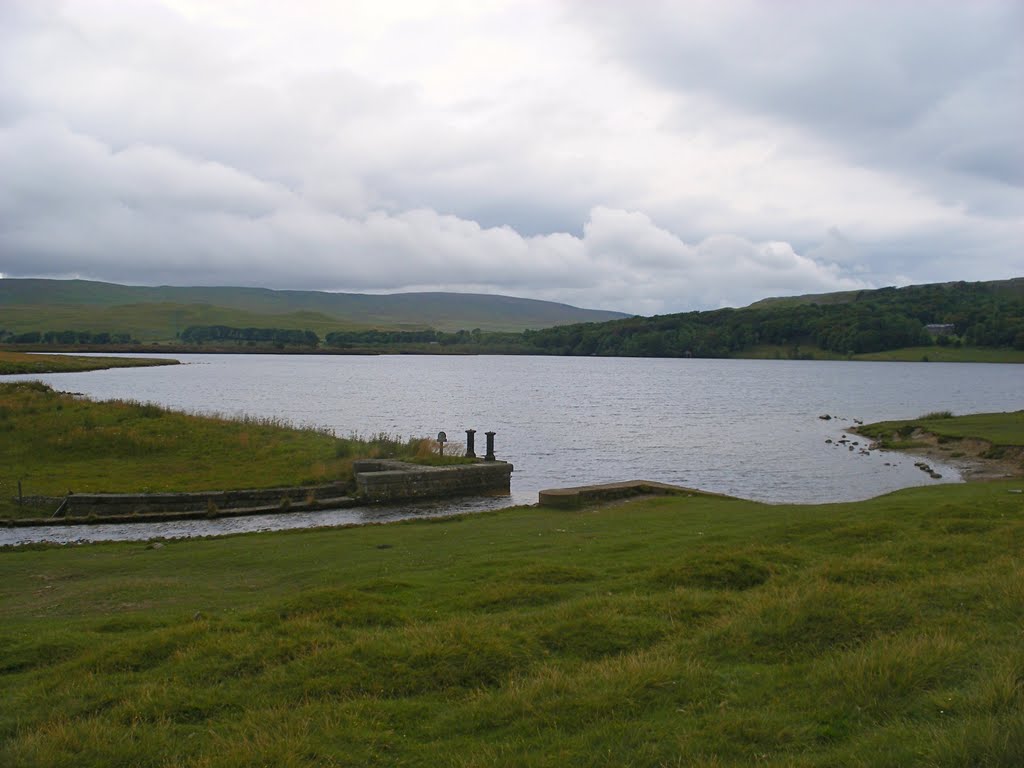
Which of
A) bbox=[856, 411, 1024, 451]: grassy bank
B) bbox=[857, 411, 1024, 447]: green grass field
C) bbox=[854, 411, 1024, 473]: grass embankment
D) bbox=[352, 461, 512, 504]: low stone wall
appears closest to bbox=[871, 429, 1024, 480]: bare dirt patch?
bbox=[854, 411, 1024, 473]: grass embankment

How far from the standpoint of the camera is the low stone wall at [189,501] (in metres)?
24.3

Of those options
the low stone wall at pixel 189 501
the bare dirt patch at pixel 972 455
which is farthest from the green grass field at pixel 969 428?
the low stone wall at pixel 189 501

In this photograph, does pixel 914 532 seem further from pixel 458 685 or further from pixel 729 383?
pixel 729 383

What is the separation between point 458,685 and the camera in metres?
7.24

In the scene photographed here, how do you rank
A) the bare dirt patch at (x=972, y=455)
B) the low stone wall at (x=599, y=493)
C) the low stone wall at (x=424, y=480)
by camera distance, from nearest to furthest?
the low stone wall at (x=599, y=493)
the low stone wall at (x=424, y=480)
the bare dirt patch at (x=972, y=455)

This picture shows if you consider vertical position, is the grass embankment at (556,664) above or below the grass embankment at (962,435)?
above

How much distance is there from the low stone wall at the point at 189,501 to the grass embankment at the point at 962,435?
29307 mm

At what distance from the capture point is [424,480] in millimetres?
29219

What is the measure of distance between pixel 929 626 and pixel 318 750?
5.72m

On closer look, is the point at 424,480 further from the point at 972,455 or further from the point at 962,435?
the point at 962,435

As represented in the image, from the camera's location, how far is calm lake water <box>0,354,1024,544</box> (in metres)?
37.3

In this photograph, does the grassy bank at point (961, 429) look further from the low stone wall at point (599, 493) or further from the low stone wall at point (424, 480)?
the low stone wall at point (424, 480)

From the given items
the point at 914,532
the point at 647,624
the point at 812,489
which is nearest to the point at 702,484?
the point at 812,489

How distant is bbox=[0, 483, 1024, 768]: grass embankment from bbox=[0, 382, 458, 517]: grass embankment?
50.5ft
